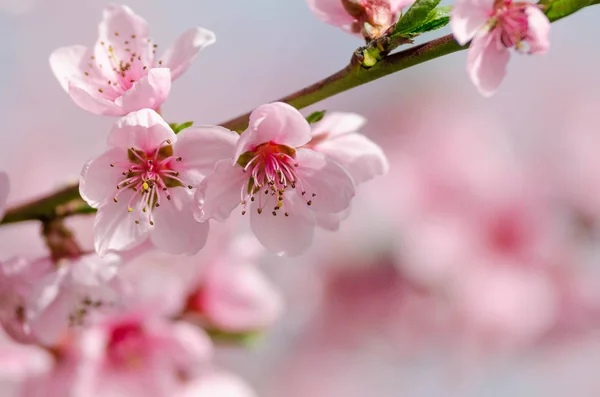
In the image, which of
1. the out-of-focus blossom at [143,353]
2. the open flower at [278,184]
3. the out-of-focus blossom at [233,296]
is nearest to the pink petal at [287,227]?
the open flower at [278,184]

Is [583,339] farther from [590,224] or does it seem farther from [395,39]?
[395,39]

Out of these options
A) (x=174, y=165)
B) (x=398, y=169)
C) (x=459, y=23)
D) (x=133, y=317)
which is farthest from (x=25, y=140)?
(x=459, y=23)

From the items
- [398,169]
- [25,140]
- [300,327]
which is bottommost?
[25,140]

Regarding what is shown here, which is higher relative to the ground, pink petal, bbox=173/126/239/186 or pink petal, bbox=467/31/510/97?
pink petal, bbox=467/31/510/97

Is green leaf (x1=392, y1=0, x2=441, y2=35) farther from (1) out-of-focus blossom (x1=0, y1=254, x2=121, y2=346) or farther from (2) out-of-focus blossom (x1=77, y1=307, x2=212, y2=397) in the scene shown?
(2) out-of-focus blossom (x1=77, y1=307, x2=212, y2=397)

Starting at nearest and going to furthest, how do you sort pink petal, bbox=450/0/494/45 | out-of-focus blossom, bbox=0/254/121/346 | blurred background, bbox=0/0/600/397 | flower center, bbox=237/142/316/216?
pink petal, bbox=450/0/494/45 → flower center, bbox=237/142/316/216 → out-of-focus blossom, bbox=0/254/121/346 → blurred background, bbox=0/0/600/397

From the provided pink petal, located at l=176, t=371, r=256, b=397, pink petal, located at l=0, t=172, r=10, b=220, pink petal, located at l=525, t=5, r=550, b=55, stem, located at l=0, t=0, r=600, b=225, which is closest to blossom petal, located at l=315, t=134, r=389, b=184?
stem, located at l=0, t=0, r=600, b=225

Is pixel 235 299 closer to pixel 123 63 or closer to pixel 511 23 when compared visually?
pixel 123 63
